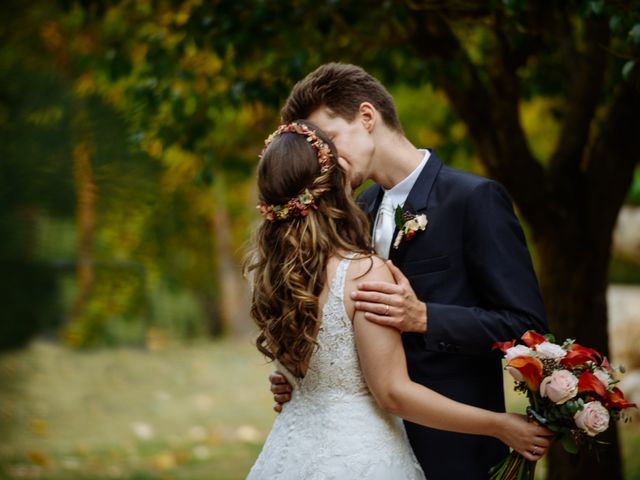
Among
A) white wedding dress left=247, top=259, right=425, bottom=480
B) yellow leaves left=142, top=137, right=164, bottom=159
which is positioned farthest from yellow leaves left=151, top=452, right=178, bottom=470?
yellow leaves left=142, top=137, right=164, bottom=159

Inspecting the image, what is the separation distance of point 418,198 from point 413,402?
80cm

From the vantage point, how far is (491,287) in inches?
112

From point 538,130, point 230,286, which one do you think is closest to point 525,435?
point 538,130

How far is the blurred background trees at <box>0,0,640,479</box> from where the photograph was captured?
34.0 inches

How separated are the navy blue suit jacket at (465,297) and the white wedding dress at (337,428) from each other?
0.70 ft

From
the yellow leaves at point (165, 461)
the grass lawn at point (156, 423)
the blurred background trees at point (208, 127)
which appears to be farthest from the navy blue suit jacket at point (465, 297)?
the yellow leaves at point (165, 461)

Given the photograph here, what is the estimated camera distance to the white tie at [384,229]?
3.12 metres

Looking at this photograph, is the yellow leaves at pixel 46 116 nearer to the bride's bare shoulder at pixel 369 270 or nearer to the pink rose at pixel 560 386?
the bride's bare shoulder at pixel 369 270

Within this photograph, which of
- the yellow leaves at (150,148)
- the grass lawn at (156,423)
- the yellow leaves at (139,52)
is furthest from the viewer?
the grass lawn at (156,423)

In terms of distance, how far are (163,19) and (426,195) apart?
386cm

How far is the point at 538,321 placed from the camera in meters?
2.88

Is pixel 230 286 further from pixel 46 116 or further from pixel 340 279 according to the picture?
pixel 46 116

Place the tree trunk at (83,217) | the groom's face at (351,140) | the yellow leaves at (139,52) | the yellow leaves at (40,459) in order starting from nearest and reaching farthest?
1. the tree trunk at (83,217)
2. the groom's face at (351,140)
3. the yellow leaves at (40,459)
4. the yellow leaves at (139,52)

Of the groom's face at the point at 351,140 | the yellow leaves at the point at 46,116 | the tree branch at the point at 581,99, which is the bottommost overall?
the yellow leaves at the point at 46,116
